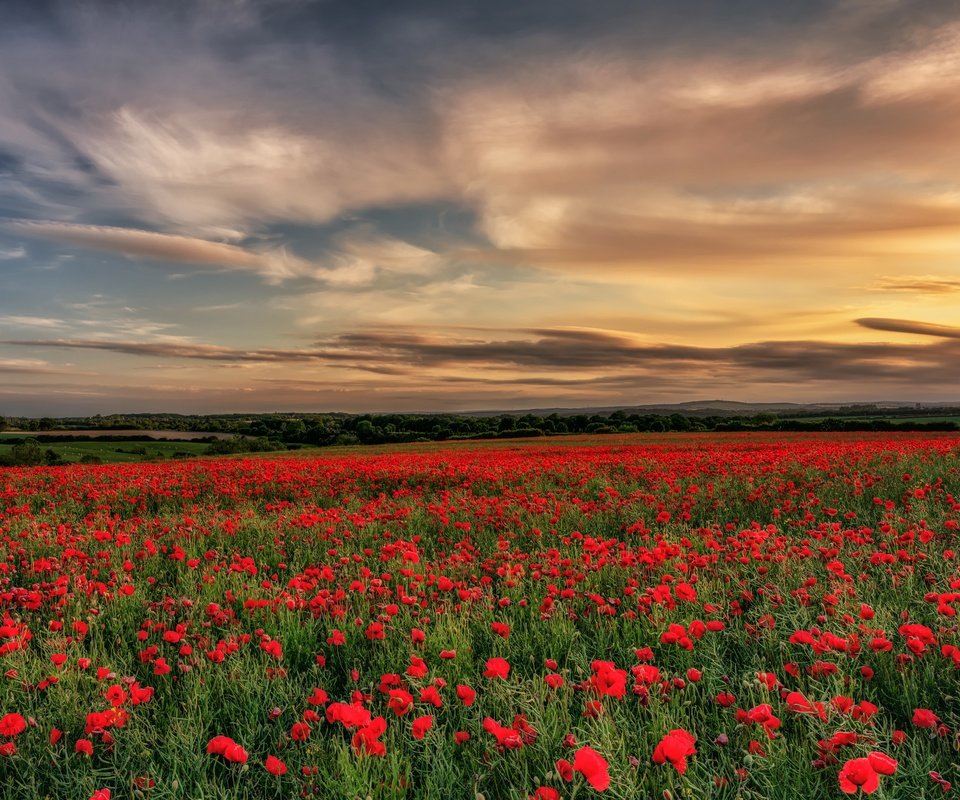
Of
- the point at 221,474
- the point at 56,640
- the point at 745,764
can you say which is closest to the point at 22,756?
the point at 56,640

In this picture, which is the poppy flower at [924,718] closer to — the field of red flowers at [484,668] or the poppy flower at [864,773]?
the field of red flowers at [484,668]

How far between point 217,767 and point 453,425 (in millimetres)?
82189

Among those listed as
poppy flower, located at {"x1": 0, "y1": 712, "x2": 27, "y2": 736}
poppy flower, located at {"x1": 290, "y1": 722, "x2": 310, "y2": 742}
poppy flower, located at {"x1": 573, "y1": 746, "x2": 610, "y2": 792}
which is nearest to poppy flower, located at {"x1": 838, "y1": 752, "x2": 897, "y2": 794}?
poppy flower, located at {"x1": 573, "y1": 746, "x2": 610, "y2": 792}

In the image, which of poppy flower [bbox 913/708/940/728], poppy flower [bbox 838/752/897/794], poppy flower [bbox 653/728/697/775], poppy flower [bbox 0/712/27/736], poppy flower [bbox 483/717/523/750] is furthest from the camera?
poppy flower [bbox 0/712/27/736]

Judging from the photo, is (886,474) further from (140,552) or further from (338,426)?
(338,426)

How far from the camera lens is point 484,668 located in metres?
4.48

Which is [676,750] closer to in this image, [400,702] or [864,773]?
[864,773]

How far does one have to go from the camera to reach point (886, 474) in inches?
508

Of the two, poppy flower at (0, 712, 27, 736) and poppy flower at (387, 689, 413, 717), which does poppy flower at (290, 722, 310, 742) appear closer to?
poppy flower at (387, 689, 413, 717)

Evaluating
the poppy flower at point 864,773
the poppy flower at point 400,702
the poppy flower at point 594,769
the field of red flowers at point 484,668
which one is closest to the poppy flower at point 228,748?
the field of red flowers at point 484,668

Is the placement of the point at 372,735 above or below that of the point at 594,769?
below

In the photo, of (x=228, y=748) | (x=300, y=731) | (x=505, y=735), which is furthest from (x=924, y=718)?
(x=228, y=748)

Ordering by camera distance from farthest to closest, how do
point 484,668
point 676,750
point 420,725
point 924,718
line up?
point 484,668 → point 924,718 → point 420,725 → point 676,750

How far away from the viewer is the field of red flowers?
3098 mm
